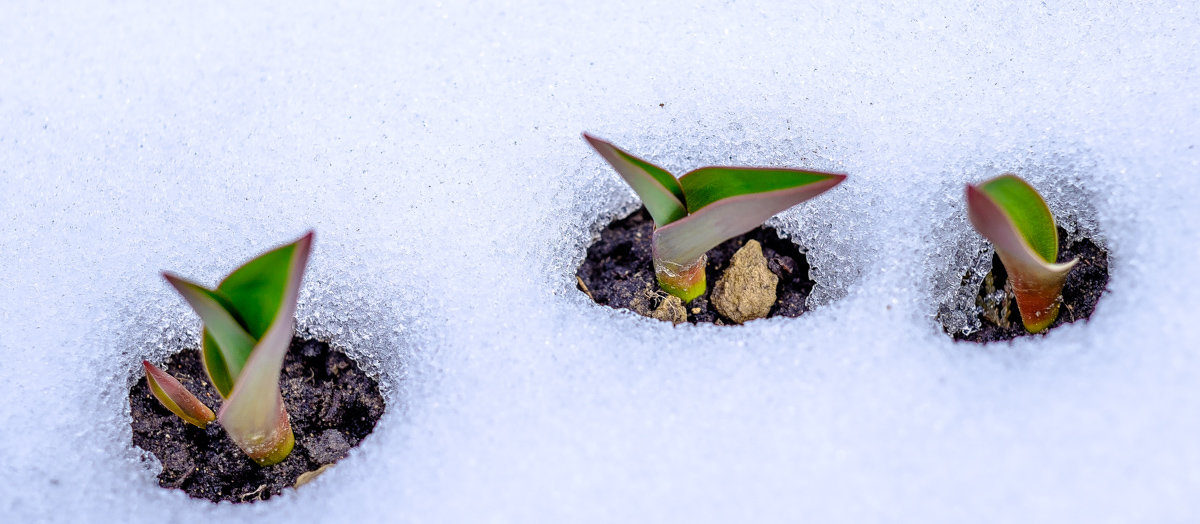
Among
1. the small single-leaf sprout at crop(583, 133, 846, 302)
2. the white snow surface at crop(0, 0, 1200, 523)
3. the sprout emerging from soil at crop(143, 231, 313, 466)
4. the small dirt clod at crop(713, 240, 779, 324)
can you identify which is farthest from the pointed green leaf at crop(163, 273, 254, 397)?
the small dirt clod at crop(713, 240, 779, 324)

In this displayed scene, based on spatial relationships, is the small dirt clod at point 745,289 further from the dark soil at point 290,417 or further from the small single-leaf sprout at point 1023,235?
the dark soil at point 290,417

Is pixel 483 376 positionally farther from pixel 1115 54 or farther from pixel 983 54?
pixel 1115 54

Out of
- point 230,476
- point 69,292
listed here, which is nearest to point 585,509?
point 230,476

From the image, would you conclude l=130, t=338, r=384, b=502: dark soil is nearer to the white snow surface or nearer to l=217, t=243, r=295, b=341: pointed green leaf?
the white snow surface

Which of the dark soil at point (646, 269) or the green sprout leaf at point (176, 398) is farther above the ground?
the dark soil at point (646, 269)

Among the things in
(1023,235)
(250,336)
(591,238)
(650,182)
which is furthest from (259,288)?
(1023,235)

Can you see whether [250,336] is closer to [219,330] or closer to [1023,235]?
[219,330]

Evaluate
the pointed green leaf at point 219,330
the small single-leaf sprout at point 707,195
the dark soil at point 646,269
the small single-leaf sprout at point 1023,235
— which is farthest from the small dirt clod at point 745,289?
the pointed green leaf at point 219,330
